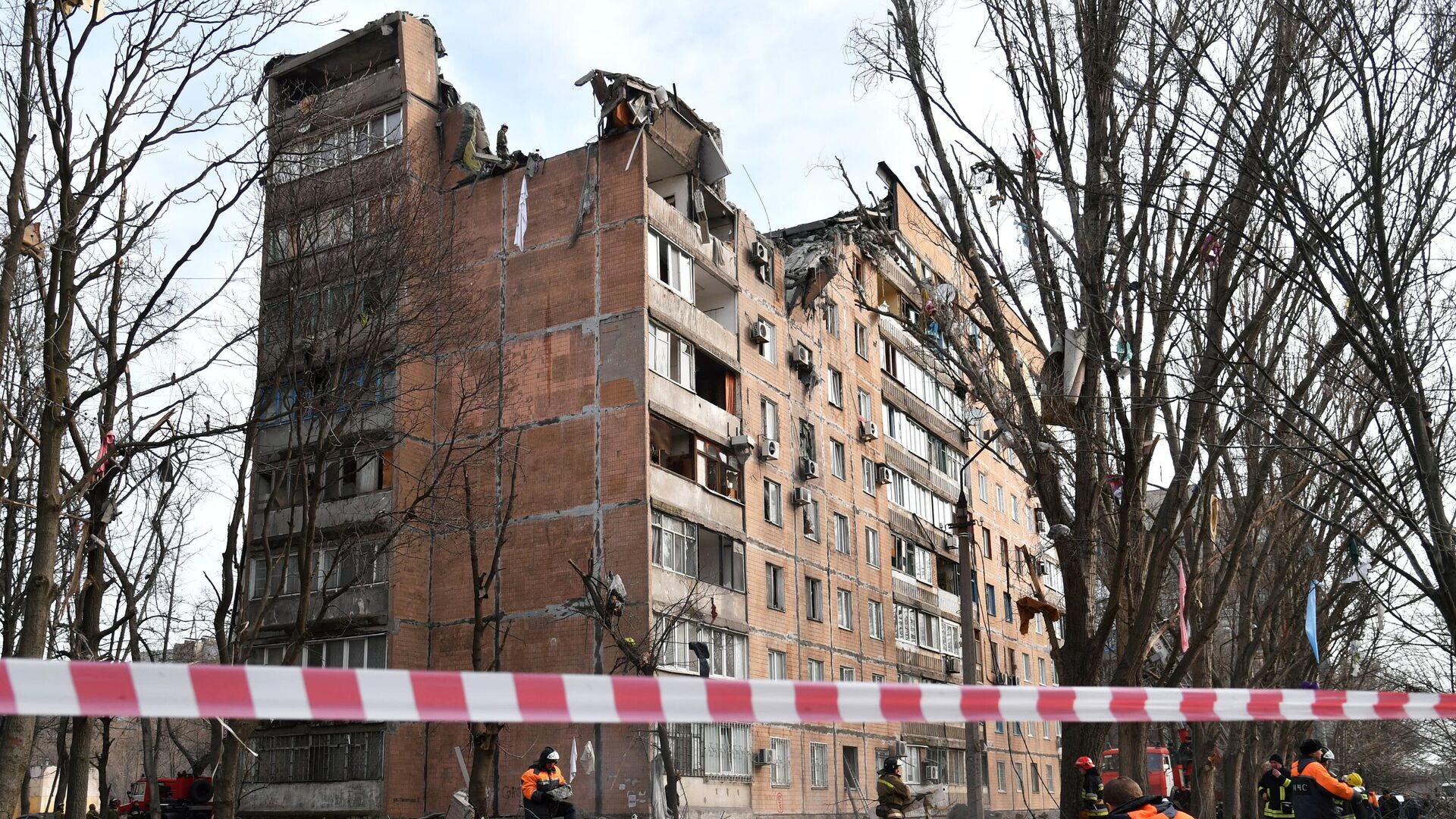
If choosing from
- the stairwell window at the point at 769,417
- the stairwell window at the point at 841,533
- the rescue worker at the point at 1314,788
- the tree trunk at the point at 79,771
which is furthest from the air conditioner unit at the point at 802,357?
the rescue worker at the point at 1314,788

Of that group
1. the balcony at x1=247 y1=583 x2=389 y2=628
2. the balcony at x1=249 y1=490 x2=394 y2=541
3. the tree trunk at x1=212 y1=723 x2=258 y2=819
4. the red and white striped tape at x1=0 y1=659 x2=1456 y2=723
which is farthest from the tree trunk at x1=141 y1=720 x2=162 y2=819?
the red and white striped tape at x1=0 y1=659 x2=1456 y2=723

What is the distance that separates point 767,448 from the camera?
3378 centimetres

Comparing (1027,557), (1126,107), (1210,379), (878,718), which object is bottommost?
(878,718)

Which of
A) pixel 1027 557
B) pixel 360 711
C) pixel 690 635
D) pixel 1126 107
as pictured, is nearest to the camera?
pixel 360 711

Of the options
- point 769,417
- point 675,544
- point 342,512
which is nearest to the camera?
point 675,544

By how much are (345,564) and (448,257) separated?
34.1 feet

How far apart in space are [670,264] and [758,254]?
457cm

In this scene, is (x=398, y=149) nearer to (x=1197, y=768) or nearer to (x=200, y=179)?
(x=200, y=179)

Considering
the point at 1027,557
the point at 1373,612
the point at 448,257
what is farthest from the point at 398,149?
the point at 1373,612

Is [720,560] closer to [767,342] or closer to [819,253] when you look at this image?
[767,342]

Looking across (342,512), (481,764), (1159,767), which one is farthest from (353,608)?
(1159,767)

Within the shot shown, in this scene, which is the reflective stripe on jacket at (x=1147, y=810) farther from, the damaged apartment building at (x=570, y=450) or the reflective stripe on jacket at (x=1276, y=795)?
the damaged apartment building at (x=570, y=450)

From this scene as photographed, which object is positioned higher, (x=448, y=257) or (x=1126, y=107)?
(x=448, y=257)

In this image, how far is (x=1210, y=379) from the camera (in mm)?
13219
